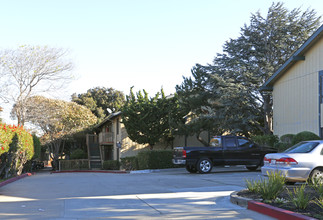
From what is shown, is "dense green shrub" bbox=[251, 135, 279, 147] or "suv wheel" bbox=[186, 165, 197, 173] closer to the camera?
"suv wheel" bbox=[186, 165, 197, 173]

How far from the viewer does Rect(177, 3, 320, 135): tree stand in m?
25.9

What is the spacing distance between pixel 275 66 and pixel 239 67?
2.99 meters

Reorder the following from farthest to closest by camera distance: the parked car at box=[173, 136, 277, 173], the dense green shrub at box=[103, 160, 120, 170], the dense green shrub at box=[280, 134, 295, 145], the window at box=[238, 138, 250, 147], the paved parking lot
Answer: the dense green shrub at box=[103, 160, 120, 170] < the dense green shrub at box=[280, 134, 295, 145] < the window at box=[238, 138, 250, 147] < the parked car at box=[173, 136, 277, 173] < the paved parking lot

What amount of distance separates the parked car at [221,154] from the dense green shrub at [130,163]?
897 cm

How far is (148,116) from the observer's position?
32.6 m

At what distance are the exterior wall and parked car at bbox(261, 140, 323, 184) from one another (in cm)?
808

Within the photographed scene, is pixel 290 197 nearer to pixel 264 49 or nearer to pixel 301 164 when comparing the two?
pixel 301 164

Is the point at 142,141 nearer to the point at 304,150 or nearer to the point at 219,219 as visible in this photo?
the point at 304,150

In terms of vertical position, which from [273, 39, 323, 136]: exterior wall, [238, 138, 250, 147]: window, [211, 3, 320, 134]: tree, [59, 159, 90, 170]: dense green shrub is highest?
[211, 3, 320, 134]: tree

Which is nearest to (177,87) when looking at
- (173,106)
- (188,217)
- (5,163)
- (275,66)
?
(173,106)

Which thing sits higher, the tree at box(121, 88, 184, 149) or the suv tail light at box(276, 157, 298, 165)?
the tree at box(121, 88, 184, 149)

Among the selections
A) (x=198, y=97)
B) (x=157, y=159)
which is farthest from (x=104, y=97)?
(x=157, y=159)

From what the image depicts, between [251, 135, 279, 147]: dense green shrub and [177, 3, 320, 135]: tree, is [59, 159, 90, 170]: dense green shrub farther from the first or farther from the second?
[251, 135, 279, 147]: dense green shrub

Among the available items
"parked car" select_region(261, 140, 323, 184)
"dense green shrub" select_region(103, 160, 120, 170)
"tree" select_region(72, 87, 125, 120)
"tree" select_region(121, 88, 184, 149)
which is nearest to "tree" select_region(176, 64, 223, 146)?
"tree" select_region(121, 88, 184, 149)
